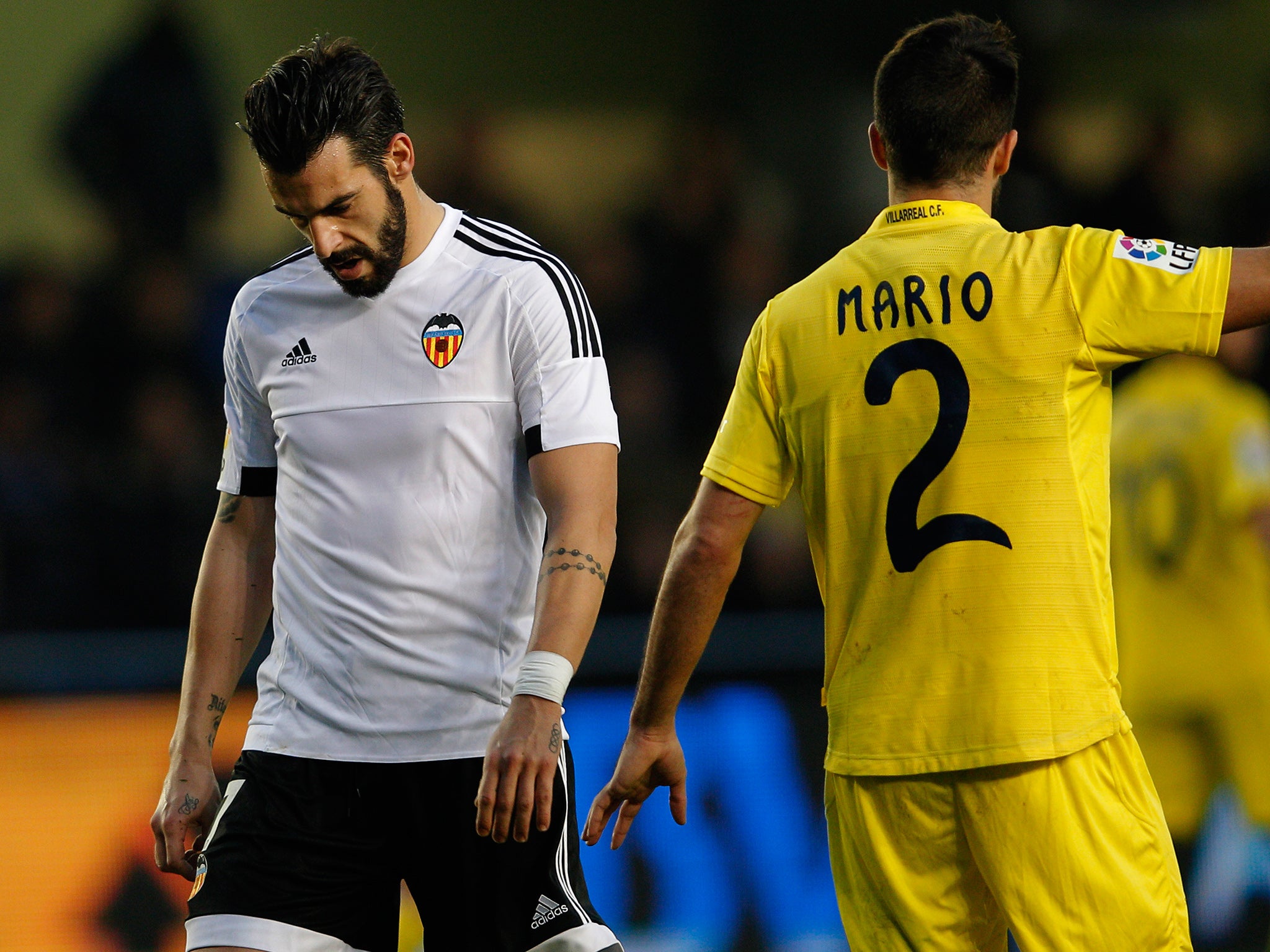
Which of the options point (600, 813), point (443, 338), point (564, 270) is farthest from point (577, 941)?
point (564, 270)

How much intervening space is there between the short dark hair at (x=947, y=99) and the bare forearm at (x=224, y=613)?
1.51 m

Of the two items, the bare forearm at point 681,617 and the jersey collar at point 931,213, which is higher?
the jersey collar at point 931,213

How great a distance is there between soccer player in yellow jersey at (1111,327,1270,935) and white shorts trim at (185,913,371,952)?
3.61m

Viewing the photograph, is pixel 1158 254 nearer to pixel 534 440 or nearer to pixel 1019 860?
pixel 1019 860

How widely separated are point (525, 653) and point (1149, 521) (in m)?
3.64

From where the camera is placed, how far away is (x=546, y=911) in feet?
9.73

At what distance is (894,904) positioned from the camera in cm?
286

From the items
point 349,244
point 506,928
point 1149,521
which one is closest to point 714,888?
point 1149,521

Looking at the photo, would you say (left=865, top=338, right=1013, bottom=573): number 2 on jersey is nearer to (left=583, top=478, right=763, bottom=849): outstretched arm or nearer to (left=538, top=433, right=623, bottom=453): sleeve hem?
(left=583, top=478, right=763, bottom=849): outstretched arm

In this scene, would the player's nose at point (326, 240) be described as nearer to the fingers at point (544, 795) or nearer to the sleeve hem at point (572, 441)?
the sleeve hem at point (572, 441)

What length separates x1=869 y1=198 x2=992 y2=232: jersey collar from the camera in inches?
117

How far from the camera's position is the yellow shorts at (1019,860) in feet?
8.91

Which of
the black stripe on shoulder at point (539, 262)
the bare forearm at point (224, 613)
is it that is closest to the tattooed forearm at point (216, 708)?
the bare forearm at point (224, 613)

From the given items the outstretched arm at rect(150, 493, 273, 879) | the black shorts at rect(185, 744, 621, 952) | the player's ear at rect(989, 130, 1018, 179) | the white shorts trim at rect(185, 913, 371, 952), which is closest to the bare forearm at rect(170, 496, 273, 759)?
the outstretched arm at rect(150, 493, 273, 879)
